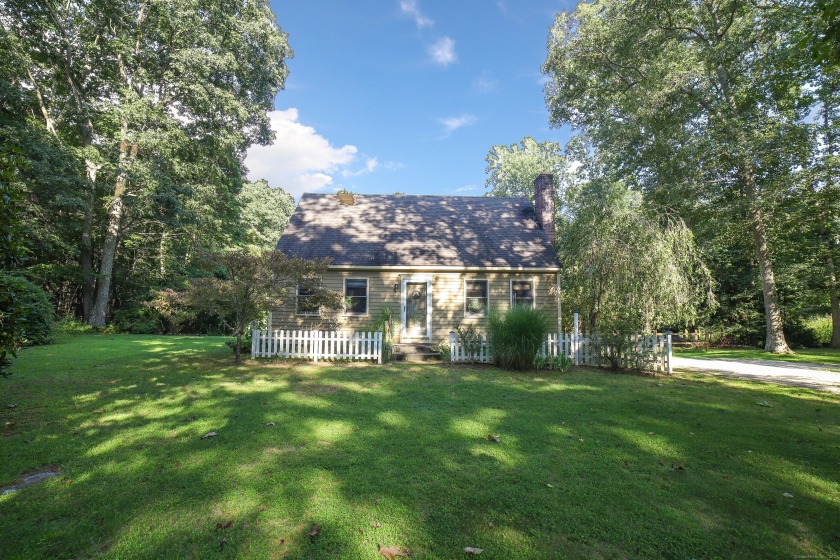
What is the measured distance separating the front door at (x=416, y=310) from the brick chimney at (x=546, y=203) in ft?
19.5

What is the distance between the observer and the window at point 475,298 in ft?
46.1

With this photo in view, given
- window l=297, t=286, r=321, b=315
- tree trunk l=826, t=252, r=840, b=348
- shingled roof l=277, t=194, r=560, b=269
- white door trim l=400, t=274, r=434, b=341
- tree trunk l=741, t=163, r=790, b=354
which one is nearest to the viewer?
window l=297, t=286, r=321, b=315

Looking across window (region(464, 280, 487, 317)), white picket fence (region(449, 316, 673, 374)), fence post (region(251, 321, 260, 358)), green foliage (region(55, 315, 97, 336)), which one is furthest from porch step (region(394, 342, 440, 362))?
green foliage (region(55, 315, 97, 336))

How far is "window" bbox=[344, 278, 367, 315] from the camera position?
14.0m

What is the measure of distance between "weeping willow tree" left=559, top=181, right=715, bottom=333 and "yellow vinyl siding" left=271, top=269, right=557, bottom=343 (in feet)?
7.67

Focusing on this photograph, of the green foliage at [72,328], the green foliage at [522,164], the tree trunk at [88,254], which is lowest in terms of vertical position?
the green foliage at [72,328]

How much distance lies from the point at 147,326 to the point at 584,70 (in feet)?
92.6

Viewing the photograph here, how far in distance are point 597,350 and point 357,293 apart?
8.37 metres

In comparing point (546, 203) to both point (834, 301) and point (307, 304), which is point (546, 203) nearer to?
point (307, 304)

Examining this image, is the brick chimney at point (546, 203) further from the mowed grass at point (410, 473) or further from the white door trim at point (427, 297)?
the mowed grass at point (410, 473)

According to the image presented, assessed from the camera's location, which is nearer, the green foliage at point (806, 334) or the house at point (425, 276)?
the house at point (425, 276)

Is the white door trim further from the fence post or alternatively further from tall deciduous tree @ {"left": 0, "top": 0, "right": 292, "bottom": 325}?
tall deciduous tree @ {"left": 0, "top": 0, "right": 292, "bottom": 325}

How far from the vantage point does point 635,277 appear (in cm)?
1004

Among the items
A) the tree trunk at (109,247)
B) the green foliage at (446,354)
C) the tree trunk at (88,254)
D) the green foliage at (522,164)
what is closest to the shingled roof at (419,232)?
the green foliage at (446,354)
